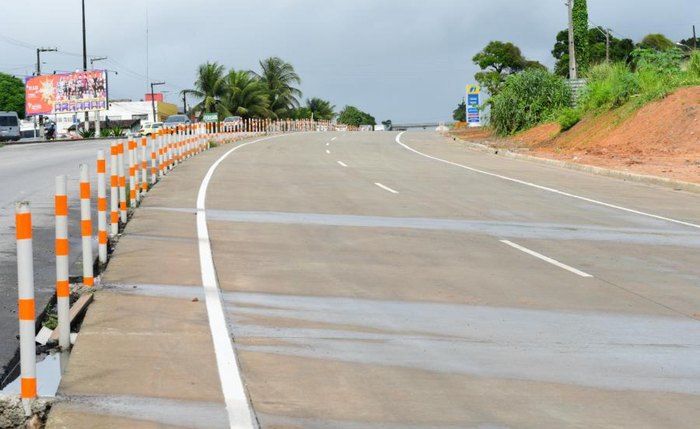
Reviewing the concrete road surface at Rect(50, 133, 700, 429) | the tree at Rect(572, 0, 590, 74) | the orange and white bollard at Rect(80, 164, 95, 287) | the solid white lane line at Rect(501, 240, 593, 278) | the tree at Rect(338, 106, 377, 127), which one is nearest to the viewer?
the concrete road surface at Rect(50, 133, 700, 429)

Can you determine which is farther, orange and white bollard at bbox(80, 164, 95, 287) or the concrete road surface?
orange and white bollard at bbox(80, 164, 95, 287)

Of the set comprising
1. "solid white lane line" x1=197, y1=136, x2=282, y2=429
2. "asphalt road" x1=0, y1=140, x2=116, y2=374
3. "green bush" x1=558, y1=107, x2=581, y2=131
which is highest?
"green bush" x1=558, y1=107, x2=581, y2=131

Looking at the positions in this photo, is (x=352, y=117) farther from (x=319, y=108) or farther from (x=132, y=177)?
(x=132, y=177)

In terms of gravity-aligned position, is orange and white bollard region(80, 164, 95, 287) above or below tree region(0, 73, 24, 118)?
below

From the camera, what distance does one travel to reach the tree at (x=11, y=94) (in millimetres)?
127625

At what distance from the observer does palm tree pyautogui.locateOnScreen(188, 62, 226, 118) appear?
280 feet

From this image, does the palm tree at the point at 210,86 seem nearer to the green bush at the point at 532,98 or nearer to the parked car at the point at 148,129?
the parked car at the point at 148,129

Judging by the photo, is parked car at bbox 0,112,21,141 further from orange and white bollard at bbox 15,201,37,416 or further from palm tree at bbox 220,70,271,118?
orange and white bollard at bbox 15,201,37,416

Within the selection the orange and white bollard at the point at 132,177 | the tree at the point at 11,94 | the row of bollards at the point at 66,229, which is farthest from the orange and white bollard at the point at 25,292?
the tree at the point at 11,94

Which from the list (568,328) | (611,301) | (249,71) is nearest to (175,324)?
(568,328)

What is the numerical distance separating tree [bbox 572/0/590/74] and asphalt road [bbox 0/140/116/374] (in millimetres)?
26160

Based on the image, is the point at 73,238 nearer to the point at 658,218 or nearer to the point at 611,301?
the point at 611,301

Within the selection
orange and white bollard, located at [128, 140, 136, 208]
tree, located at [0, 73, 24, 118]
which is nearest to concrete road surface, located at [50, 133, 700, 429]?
orange and white bollard, located at [128, 140, 136, 208]

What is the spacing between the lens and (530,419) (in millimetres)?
5844
